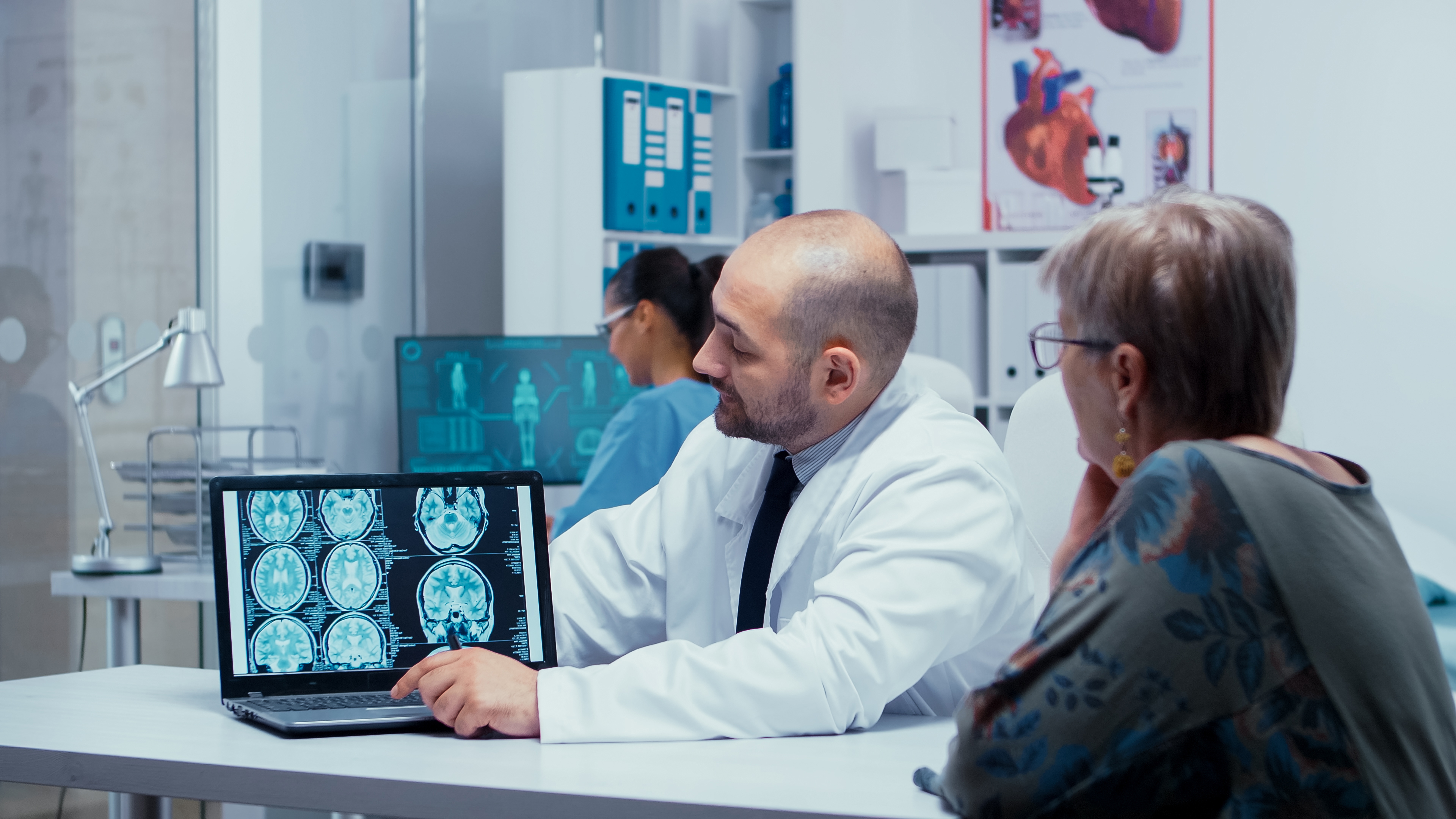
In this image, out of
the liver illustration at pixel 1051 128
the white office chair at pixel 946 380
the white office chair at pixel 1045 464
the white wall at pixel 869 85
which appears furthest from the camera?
the liver illustration at pixel 1051 128

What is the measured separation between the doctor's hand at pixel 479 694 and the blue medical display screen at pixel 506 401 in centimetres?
216

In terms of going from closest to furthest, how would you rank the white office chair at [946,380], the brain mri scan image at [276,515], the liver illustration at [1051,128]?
the brain mri scan image at [276,515], the white office chair at [946,380], the liver illustration at [1051,128]

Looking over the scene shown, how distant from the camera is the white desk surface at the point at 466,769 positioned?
98cm

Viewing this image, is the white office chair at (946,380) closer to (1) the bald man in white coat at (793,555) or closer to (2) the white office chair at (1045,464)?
(2) the white office chair at (1045,464)

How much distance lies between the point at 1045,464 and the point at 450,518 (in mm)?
1001

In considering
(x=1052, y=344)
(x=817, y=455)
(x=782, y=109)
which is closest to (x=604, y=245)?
(x=782, y=109)

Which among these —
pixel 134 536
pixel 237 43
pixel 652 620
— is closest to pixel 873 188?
pixel 237 43

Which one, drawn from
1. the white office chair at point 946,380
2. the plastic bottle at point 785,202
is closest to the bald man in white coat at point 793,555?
the white office chair at point 946,380

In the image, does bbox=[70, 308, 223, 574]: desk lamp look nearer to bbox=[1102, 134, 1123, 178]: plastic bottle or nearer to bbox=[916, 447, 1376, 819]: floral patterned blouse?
bbox=[916, 447, 1376, 819]: floral patterned blouse

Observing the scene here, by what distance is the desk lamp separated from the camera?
2.63 meters

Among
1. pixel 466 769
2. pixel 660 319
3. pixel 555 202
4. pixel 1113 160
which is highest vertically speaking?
pixel 1113 160

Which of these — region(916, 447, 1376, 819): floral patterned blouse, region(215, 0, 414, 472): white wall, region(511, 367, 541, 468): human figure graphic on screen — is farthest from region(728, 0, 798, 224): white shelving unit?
region(916, 447, 1376, 819): floral patterned blouse

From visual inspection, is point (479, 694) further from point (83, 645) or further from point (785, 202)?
point (785, 202)

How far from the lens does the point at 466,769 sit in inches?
41.2
